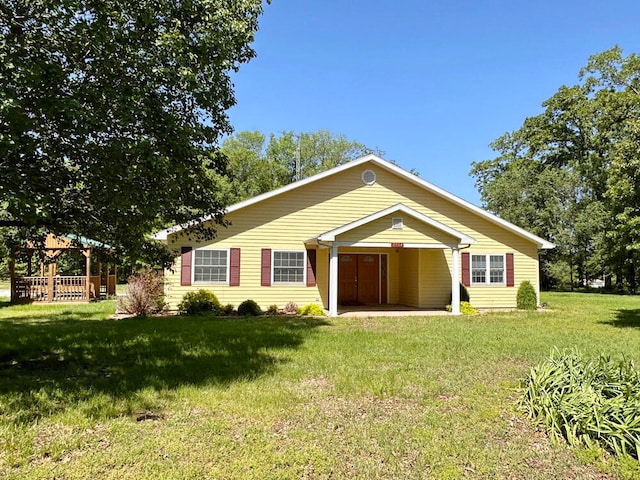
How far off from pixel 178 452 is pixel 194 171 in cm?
441

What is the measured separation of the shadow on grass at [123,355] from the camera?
226 inches

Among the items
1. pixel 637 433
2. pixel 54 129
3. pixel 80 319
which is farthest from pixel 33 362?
pixel 637 433

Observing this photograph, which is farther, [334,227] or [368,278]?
[368,278]

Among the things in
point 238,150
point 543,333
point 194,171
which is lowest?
point 543,333

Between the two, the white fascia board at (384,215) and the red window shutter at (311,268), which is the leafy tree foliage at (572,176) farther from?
the red window shutter at (311,268)

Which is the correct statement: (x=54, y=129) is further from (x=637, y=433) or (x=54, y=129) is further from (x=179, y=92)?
(x=637, y=433)

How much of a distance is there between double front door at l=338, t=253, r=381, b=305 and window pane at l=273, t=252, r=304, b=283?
92.1 inches

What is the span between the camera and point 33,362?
7543mm

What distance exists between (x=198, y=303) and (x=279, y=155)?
96.6 feet

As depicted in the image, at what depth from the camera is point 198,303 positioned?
1439 centimetres

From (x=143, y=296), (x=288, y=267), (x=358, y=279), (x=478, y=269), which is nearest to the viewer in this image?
(x=143, y=296)

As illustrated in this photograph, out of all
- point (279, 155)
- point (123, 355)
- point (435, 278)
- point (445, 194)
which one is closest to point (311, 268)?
point (435, 278)

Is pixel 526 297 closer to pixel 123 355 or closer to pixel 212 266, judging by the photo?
pixel 212 266

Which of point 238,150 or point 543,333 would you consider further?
point 238,150
